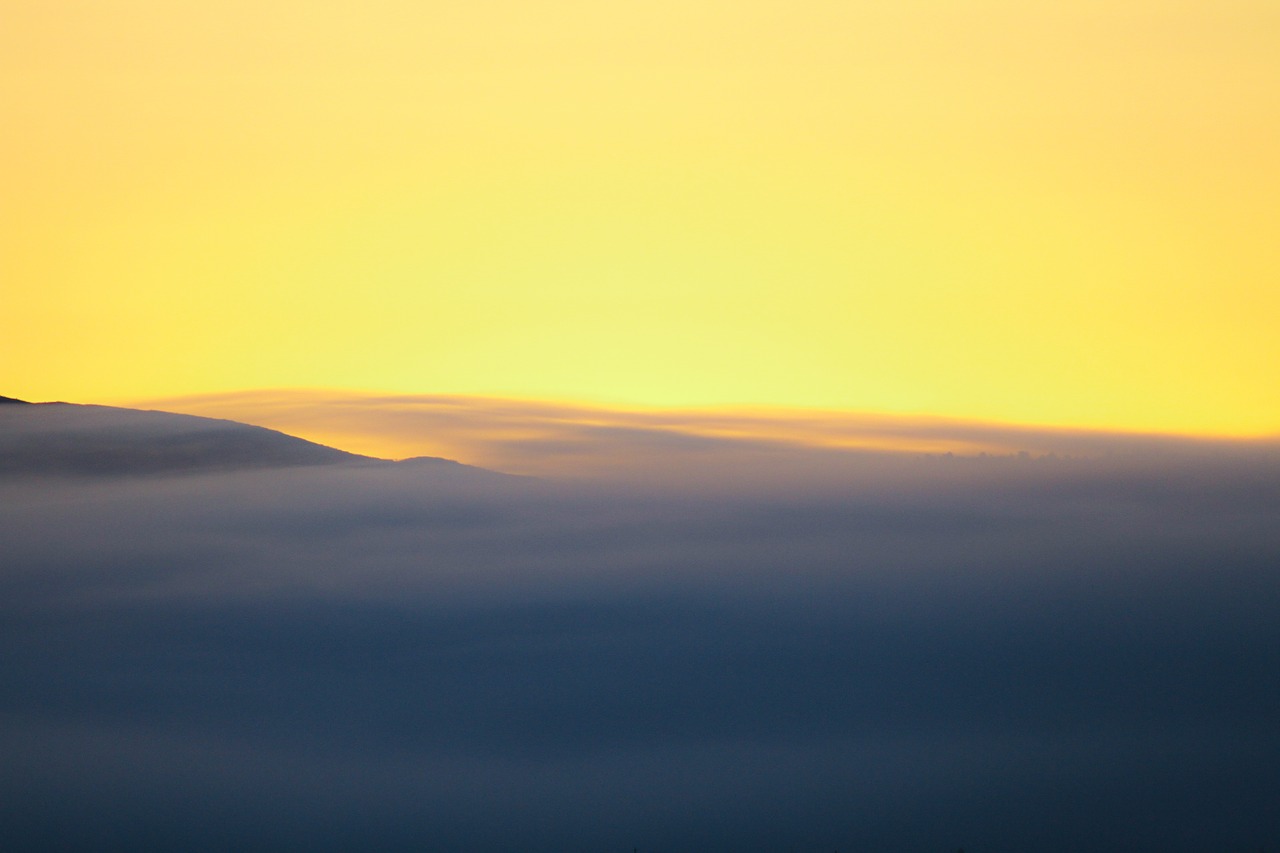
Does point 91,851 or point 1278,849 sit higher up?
point 1278,849

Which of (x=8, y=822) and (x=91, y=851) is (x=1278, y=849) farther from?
(x=8, y=822)

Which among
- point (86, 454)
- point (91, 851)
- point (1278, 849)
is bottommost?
point (91, 851)

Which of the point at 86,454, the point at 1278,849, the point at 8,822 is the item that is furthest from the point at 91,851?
the point at 1278,849

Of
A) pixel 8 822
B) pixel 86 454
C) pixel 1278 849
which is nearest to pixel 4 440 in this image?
pixel 86 454

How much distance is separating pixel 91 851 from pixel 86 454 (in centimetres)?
6781

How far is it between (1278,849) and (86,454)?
220299 millimetres

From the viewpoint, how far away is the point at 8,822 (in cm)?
19350

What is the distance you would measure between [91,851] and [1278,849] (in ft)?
672

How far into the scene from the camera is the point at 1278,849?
650ft

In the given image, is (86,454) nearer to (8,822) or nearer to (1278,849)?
(8,822)

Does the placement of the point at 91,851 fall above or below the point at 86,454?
below

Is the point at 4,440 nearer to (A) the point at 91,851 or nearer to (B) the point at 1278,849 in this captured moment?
(A) the point at 91,851

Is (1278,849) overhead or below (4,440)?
below

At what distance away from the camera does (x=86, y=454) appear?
656 feet
